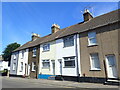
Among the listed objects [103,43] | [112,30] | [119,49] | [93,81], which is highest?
[112,30]

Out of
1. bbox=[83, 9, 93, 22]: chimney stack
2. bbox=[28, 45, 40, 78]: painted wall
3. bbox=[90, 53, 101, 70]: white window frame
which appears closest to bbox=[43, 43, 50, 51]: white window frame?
bbox=[28, 45, 40, 78]: painted wall

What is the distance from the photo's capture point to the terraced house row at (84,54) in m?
11.3

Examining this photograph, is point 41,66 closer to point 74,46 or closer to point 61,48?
point 61,48

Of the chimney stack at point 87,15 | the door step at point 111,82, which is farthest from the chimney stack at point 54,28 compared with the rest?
the door step at point 111,82

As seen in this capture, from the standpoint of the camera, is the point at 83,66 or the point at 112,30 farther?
the point at 83,66

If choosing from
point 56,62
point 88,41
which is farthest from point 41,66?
point 88,41

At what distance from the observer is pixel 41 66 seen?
18859 millimetres

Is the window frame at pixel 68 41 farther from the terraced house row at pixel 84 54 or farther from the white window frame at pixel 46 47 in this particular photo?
the white window frame at pixel 46 47

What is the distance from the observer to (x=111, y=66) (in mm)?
11141

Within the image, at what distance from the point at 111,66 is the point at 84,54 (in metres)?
3.32

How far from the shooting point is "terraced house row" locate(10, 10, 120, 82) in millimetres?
11344

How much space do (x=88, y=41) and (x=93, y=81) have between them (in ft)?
15.2

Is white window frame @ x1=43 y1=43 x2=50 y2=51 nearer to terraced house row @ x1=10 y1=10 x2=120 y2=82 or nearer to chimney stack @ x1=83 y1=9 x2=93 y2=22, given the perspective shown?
terraced house row @ x1=10 y1=10 x2=120 y2=82

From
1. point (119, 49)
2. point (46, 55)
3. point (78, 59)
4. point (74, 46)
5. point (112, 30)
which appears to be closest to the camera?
point (119, 49)
